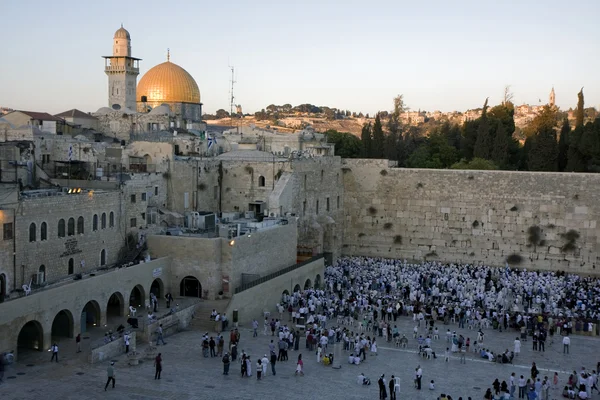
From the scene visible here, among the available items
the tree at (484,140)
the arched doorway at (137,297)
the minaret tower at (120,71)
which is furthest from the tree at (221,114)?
the arched doorway at (137,297)

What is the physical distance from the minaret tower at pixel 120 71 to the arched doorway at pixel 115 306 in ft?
118

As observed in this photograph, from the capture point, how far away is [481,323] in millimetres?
23234

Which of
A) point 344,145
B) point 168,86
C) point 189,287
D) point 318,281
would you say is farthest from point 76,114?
point 189,287

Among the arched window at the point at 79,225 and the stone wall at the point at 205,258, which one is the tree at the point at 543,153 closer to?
the stone wall at the point at 205,258

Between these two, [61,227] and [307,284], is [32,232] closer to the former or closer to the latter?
[61,227]

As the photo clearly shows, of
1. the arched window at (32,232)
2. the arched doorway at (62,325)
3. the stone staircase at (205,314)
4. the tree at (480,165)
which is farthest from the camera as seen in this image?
the tree at (480,165)

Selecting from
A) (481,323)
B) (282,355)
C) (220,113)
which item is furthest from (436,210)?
(220,113)

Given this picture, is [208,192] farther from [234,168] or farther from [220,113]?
[220,113]

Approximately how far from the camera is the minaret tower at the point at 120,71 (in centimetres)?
5566

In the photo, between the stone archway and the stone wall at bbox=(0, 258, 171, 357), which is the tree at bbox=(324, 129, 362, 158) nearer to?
the stone wall at bbox=(0, 258, 171, 357)

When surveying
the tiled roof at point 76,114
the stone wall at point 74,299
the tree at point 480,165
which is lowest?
the stone wall at point 74,299

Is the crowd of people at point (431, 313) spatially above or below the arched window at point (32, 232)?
below

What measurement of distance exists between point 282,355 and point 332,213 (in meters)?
16.9

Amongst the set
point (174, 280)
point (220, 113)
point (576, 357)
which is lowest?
point (576, 357)
